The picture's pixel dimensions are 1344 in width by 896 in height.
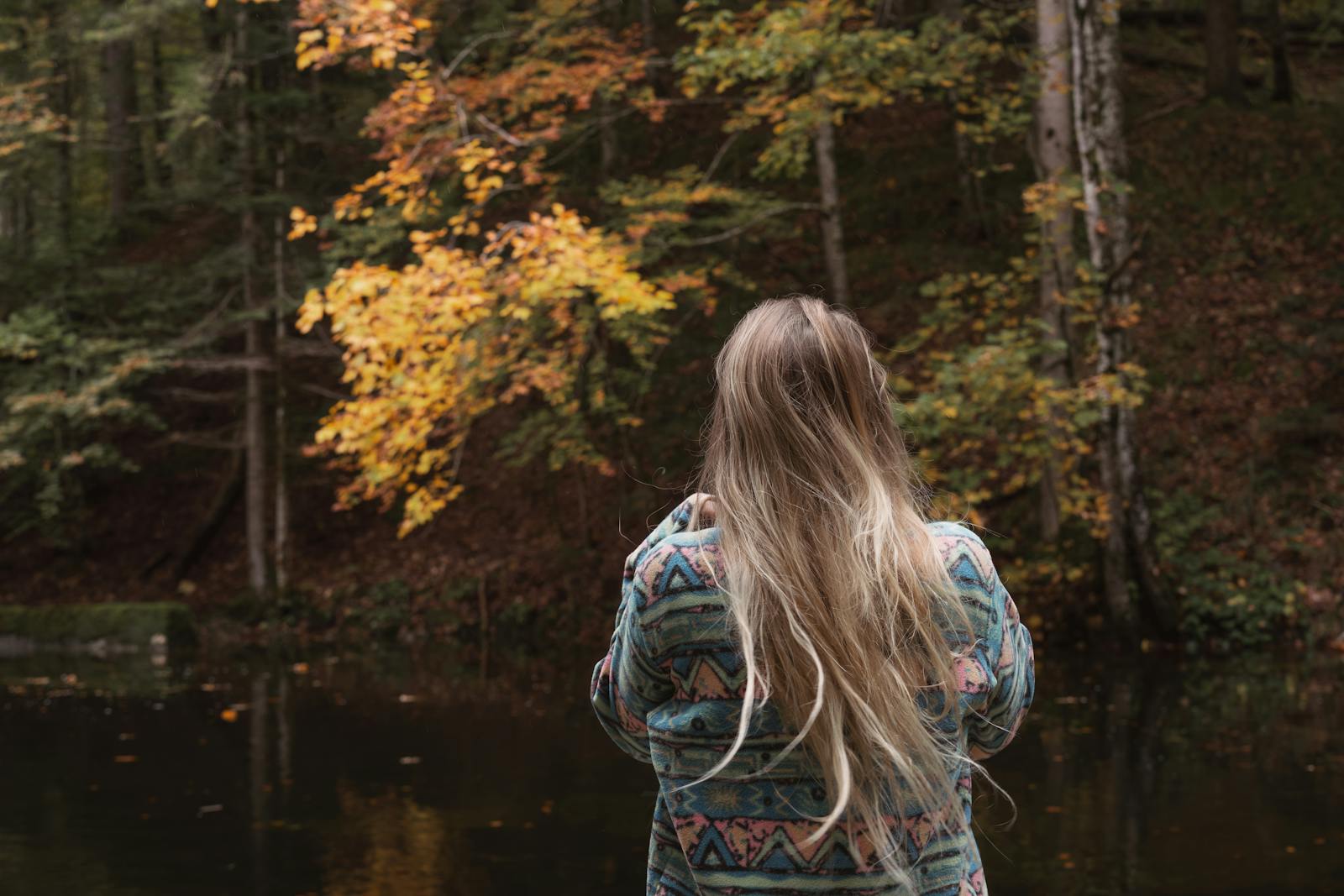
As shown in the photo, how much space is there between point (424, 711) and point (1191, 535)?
770 centimetres

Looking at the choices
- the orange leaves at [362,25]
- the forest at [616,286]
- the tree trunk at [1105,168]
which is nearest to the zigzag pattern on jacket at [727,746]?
the forest at [616,286]

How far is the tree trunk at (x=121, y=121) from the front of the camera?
22.9 meters

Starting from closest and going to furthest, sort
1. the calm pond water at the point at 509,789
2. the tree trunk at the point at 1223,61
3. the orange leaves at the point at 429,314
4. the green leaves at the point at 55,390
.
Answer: the calm pond water at the point at 509,789 < the orange leaves at the point at 429,314 < the green leaves at the point at 55,390 < the tree trunk at the point at 1223,61

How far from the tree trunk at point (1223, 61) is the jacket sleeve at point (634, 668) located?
20.3m

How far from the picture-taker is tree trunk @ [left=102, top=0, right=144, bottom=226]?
900 inches

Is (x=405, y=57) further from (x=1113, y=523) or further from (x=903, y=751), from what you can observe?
(x=903, y=751)

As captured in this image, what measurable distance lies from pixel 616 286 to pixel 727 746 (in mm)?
7820

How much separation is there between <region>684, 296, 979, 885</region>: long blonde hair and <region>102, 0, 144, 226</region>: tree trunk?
20.9 metres

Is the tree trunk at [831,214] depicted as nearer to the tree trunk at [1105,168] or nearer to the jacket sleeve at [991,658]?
the tree trunk at [1105,168]

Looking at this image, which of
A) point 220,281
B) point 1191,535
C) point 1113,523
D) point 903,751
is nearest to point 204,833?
point 903,751

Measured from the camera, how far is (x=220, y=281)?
19.9m

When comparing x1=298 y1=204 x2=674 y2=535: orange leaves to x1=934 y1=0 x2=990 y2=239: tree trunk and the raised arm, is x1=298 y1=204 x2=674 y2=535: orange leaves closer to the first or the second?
the raised arm

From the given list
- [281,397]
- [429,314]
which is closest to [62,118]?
[281,397]

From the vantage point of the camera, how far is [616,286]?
952 cm
